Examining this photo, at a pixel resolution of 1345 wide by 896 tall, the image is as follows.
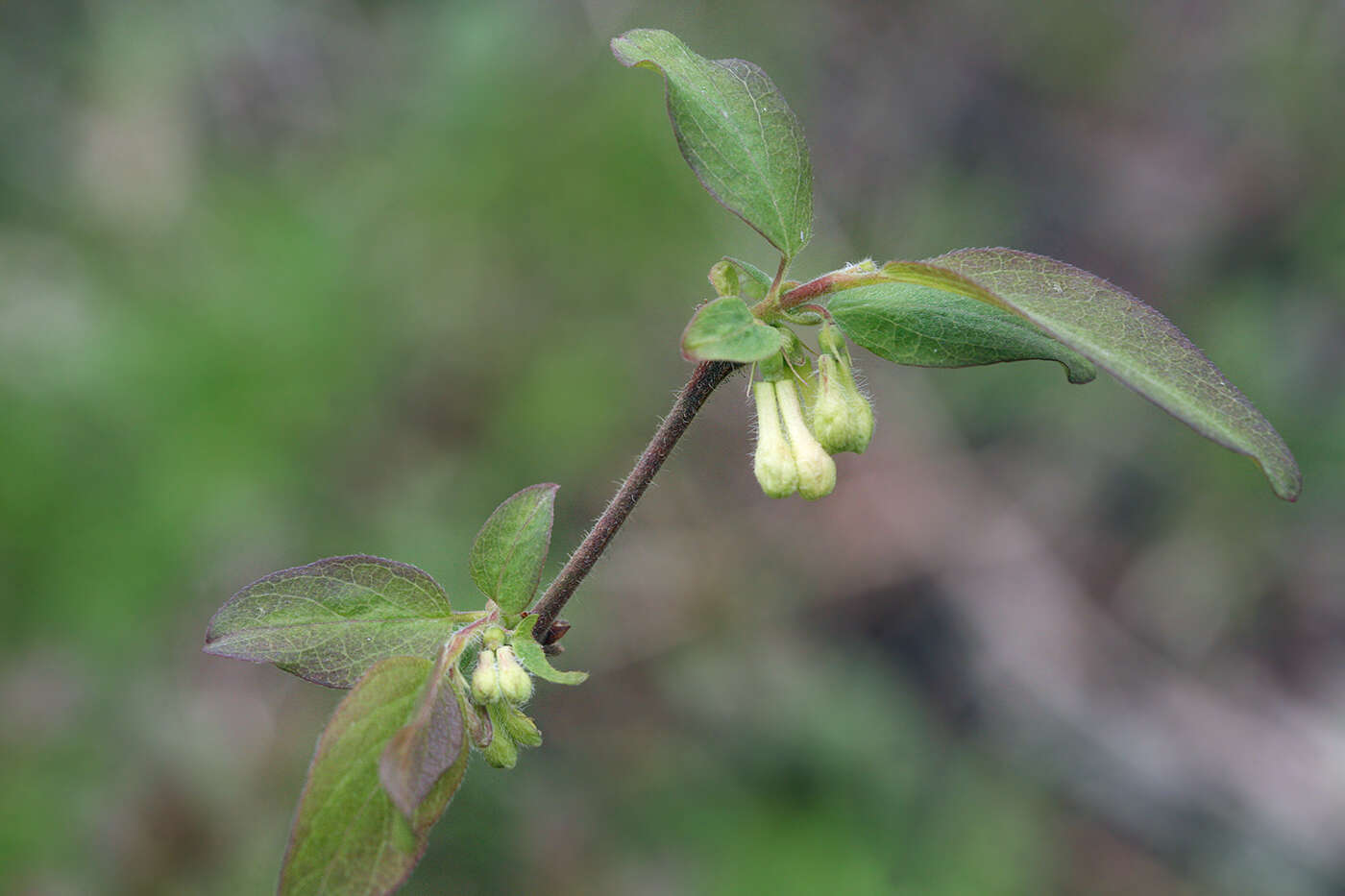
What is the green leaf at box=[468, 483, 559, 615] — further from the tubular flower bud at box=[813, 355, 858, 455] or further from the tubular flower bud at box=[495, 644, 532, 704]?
the tubular flower bud at box=[813, 355, 858, 455]

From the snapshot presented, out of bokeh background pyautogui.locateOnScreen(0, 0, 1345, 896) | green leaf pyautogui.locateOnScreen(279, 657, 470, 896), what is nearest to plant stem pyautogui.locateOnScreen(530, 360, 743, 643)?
green leaf pyautogui.locateOnScreen(279, 657, 470, 896)

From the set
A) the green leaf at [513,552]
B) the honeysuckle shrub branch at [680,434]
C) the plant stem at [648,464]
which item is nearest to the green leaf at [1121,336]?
the honeysuckle shrub branch at [680,434]

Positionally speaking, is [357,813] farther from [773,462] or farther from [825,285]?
[825,285]

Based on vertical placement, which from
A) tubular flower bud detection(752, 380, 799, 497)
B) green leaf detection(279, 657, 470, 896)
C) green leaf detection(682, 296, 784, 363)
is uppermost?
green leaf detection(682, 296, 784, 363)

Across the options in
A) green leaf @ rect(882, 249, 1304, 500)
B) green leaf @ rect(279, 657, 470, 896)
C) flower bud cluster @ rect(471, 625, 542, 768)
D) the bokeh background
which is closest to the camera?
green leaf @ rect(882, 249, 1304, 500)

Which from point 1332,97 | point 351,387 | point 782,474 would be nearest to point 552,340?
point 351,387

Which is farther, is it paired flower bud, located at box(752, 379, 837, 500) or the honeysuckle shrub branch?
paired flower bud, located at box(752, 379, 837, 500)

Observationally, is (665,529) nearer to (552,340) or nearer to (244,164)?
(552,340)

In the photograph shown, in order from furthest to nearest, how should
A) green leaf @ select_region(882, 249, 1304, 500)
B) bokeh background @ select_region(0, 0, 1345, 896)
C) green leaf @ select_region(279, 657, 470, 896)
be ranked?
bokeh background @ select_region(0, 0, 1345, 896) → green leaf @ select_region(279, 657, 470, 896) → green leaf @ select_region(882, 249, 1304, 500)
